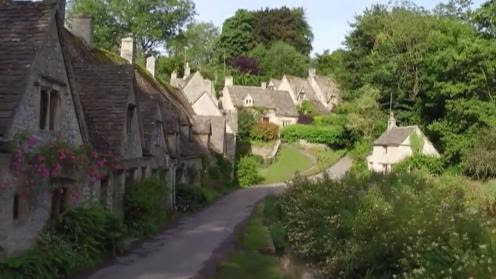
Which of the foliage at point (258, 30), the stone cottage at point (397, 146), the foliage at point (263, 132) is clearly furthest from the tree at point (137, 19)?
the stone cottage at point (397, 146)

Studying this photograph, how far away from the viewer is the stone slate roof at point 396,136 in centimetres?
5872

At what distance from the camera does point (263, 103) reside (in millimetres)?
85875

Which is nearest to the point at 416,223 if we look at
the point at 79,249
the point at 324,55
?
the point at 79,249

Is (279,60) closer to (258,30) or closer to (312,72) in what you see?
(312,72)

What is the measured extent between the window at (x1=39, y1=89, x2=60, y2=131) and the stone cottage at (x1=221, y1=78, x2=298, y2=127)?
64.6 m

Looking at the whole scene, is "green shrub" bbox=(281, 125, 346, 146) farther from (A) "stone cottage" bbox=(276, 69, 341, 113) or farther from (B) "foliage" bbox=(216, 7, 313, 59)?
(B) "foliage" bbox=(216, 7, 313, 59)

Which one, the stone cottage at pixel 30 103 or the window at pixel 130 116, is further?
the window at pixel 130 116

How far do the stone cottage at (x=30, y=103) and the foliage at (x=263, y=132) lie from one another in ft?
175

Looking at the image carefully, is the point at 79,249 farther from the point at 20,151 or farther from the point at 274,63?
the point at 274,63

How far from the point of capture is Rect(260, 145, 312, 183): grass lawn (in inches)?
2514

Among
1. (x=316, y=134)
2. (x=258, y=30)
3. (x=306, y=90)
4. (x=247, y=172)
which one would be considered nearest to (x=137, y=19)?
(x=316, y=134)

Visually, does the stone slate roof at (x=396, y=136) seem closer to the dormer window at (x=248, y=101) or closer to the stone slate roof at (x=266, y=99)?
the stone slate roof at (x=266, y=99)

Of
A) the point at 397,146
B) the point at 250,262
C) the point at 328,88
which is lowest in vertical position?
the point at 250,262

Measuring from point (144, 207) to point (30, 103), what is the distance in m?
10.2
